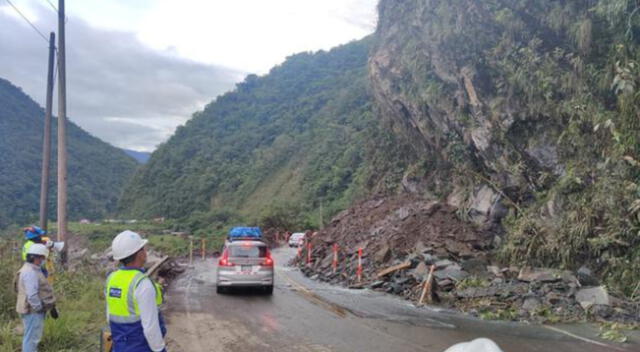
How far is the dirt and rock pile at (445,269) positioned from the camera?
12156mm

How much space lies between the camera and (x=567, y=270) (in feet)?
47.4

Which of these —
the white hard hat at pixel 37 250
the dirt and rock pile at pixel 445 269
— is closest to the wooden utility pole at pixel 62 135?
the dirt and rock pile at pixel 445 269

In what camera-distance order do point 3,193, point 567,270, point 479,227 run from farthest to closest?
point 3,193, point 479,227, point 567,270

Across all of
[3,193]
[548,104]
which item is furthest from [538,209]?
[3,193]

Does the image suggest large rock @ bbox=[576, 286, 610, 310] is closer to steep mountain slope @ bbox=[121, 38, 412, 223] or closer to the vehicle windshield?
the vehicle windshield

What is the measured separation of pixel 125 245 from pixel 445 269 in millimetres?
12672

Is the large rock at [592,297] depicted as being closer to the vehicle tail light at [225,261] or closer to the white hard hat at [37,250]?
the vehicle tail light at [225,261]

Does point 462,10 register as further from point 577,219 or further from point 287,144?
point 287,144

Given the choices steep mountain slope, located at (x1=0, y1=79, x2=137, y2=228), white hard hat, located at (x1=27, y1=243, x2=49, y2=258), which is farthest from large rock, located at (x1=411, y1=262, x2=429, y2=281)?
steep mountain slope, located at (x1=0, y1=79, x2=137, y2=228)

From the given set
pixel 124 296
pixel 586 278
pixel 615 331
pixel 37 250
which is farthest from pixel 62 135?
pixel 615 331

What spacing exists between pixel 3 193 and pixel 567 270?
280ft

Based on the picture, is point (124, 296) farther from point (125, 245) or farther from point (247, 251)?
point (247, 251)

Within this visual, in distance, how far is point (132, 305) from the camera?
450 centimetres

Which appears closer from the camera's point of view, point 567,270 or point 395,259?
point 567,270
